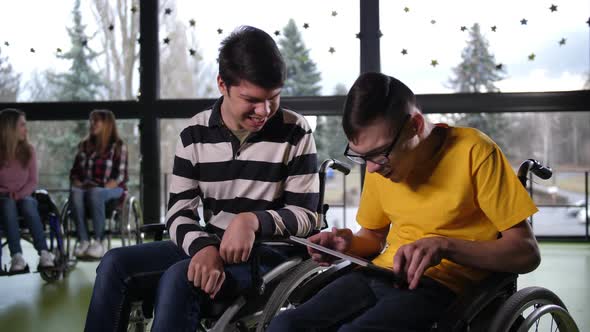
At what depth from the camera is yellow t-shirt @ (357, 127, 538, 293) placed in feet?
4.67

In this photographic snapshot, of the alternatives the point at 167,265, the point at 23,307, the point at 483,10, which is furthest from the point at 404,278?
the point at 483,10

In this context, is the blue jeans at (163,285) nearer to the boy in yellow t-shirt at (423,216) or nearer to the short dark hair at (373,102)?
the boy in yellow t-shirt at (423,216)

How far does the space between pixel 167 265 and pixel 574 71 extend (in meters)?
4.42

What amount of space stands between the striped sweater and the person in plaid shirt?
102 inches

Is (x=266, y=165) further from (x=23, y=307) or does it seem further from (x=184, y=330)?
(x=23, y=307)

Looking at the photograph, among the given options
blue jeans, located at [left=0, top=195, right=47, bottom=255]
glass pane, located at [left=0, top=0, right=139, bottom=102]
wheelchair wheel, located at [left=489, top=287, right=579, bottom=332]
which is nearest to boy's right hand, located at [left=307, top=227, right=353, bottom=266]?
wheelchair wheel, located at [left=489, top=287, right=579, bottom=332]

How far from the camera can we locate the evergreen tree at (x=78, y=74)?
5723 millimetres

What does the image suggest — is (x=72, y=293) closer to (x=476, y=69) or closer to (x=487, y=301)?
(x=487, y=301)

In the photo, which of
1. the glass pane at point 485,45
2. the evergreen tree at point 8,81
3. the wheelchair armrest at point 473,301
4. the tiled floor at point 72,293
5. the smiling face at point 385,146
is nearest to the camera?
the wheelchair armrest at point 473,301

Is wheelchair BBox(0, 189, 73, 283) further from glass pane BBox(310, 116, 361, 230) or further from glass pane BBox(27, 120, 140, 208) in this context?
glass pane BBox(310, 116, 361, 230)

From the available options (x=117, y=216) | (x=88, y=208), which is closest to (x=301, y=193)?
(x=88, y=208)

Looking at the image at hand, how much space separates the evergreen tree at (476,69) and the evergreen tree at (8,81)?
3.65 metres

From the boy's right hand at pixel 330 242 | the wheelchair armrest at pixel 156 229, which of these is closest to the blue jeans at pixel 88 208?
the wheelchair armrest at pixel 156 229

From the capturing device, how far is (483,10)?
17.3 ft
